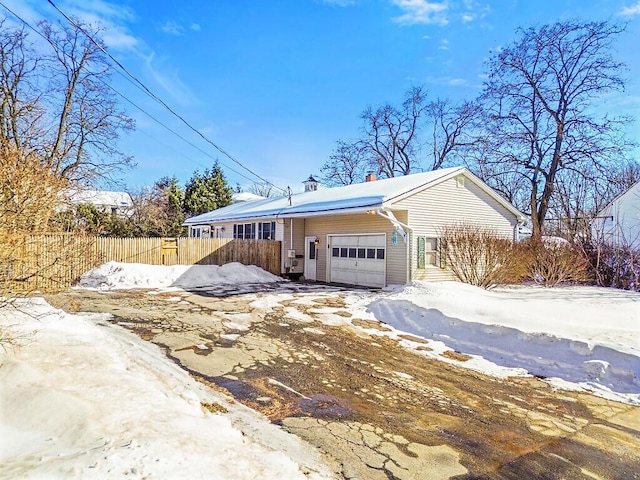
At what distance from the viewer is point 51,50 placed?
18.3 metres

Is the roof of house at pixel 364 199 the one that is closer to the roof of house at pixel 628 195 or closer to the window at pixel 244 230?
the window at pixel 244 230

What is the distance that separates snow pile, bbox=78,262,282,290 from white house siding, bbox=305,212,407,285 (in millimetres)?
2484

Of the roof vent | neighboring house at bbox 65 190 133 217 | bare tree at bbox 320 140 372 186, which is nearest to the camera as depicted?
neighboring house at bbox 65 190 133 217

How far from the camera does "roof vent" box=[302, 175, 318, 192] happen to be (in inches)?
957

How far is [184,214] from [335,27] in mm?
22664

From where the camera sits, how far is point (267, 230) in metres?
19.7

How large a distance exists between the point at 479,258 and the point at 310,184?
1327 centimetres

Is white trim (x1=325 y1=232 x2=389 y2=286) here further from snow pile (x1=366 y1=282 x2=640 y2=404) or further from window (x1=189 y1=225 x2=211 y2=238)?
window (x1=189 y1=225 x2=211 y2=238)

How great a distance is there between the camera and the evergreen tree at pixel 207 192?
31.6 meters

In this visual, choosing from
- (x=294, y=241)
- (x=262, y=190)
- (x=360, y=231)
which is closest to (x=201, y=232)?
(x=294, y=241)

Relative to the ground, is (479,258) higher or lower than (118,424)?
higher

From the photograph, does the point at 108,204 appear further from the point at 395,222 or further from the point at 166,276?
the point at 395,222

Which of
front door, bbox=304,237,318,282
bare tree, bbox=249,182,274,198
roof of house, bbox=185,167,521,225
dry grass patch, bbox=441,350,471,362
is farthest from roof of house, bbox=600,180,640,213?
bare tree, bbox=249,182,274,198

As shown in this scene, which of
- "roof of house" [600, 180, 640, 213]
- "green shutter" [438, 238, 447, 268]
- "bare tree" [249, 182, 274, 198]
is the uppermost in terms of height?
"bare tree" [249, 182, 274, 198]
